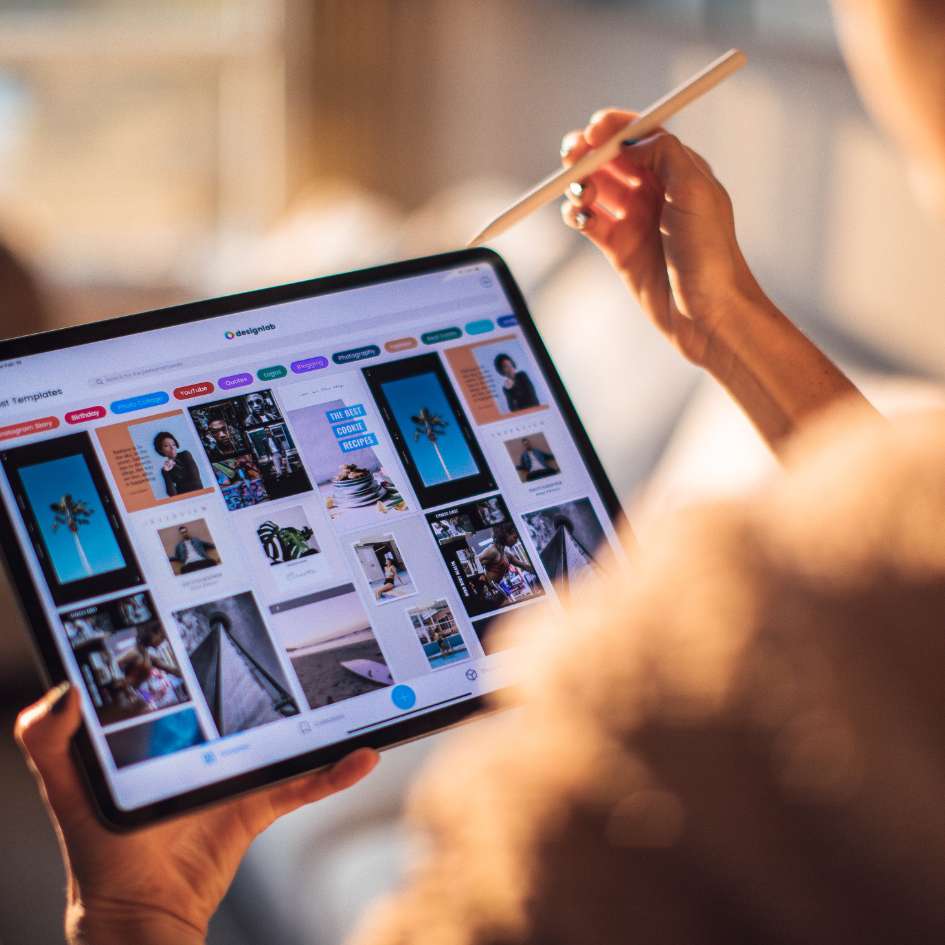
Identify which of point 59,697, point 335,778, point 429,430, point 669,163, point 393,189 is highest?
point 393,189

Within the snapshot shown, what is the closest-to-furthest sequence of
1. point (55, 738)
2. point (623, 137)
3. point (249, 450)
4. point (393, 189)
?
point (55, 738), point (249, 450), point (623, 137), point (393, 189)

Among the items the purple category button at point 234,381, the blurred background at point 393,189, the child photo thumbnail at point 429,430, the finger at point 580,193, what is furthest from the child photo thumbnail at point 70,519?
the finger at point 580,193

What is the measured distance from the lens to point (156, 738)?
648 millimetres

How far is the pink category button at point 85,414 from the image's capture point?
0.70m

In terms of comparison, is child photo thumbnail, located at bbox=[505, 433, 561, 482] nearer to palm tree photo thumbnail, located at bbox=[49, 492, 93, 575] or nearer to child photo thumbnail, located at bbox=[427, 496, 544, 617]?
child photo thumbnail, located at bbox=[427, 496, 544, 617]

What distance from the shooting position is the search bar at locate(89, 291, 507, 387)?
28.6 inches

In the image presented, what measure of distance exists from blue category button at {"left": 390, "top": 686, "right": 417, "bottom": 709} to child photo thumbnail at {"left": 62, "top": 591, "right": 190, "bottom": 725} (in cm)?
13

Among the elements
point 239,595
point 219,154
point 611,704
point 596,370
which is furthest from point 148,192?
point 611,704

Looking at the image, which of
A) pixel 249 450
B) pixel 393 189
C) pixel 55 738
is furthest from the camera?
pixel 393 189

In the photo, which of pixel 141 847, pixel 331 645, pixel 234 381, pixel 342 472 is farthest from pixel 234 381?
pixel 141 847

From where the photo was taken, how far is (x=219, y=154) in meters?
3.55

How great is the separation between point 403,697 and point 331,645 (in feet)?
0.20

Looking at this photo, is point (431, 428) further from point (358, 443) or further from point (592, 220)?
point (592, 220)

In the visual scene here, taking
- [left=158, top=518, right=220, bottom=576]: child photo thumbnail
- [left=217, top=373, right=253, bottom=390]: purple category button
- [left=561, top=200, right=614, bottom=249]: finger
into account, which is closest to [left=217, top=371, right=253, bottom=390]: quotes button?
[left=217, top=373, right=253, bottom=390]: purple category button
